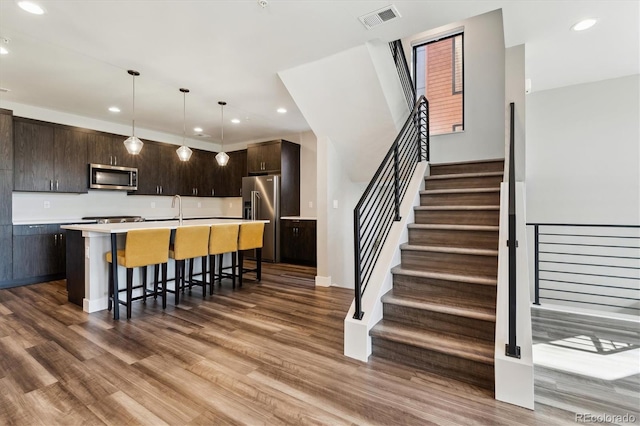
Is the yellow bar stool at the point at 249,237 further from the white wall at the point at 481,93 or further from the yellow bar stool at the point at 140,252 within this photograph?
the white wall at the point at 481,93

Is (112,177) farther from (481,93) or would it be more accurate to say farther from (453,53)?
(481,93)

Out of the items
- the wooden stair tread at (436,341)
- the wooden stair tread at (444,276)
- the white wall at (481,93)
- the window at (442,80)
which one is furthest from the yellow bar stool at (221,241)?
the window at (442,80)

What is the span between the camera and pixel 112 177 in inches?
233

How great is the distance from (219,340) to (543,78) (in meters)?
5.05

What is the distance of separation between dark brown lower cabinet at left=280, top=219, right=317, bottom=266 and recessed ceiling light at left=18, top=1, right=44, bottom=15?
4585 mm

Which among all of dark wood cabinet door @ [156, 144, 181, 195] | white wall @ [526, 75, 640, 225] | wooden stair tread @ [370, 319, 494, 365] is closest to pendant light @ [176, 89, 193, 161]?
dark wood cabinet door @ [156, 144, 181, 195]

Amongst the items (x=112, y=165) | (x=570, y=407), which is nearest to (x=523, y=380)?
(x=570, y=407)

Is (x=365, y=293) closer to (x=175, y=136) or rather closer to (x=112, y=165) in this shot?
(x=112, y=165)

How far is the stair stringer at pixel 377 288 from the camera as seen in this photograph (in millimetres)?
2430

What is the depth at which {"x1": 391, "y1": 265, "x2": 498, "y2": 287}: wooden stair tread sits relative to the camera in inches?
98.1

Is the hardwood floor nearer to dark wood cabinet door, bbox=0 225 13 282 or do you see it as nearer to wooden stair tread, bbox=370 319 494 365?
wooden stair tread, bbox=370 319 494 365

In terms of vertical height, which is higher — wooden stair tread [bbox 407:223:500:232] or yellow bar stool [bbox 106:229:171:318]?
wooden stair tread [bbox 407:223:500:232]

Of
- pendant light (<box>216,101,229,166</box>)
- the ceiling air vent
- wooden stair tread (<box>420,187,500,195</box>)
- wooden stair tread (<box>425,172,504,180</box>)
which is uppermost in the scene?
the ceiling air vent

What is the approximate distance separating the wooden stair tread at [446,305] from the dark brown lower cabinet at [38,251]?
541cm
